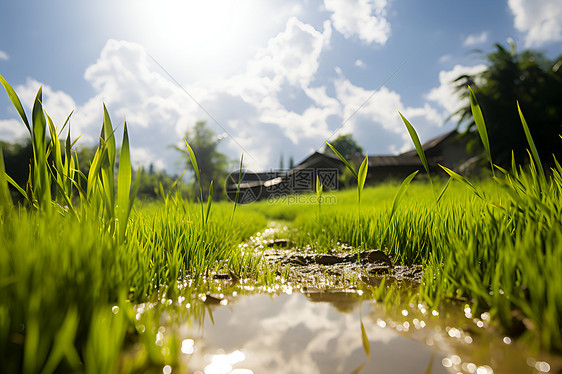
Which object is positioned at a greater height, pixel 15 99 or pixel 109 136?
pixel 15 99

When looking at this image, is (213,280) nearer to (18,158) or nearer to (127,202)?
(127,202)

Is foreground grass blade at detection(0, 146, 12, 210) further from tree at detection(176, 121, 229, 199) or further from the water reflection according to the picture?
tree at detection(176, 121, 229, 199)

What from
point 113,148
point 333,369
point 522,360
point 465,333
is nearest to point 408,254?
point 465,333

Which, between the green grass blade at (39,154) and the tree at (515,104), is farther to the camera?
the tree at (515,104)

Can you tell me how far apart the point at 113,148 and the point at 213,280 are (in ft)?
2.60

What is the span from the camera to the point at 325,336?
2.53 feet

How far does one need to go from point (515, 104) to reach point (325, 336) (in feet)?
47.3

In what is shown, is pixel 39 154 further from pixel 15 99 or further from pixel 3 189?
pixel 15 99

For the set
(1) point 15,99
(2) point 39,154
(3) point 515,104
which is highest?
(3) point 515,104

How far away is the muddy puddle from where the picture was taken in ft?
2.07

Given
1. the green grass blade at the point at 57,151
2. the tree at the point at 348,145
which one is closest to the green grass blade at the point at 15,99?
the green grass blade at the point at 57,151

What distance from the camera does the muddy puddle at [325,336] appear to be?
63 cm

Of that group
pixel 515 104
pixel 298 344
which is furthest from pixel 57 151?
pixel 515 104

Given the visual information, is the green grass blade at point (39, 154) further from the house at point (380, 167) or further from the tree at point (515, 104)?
the house at point (380, 167)
